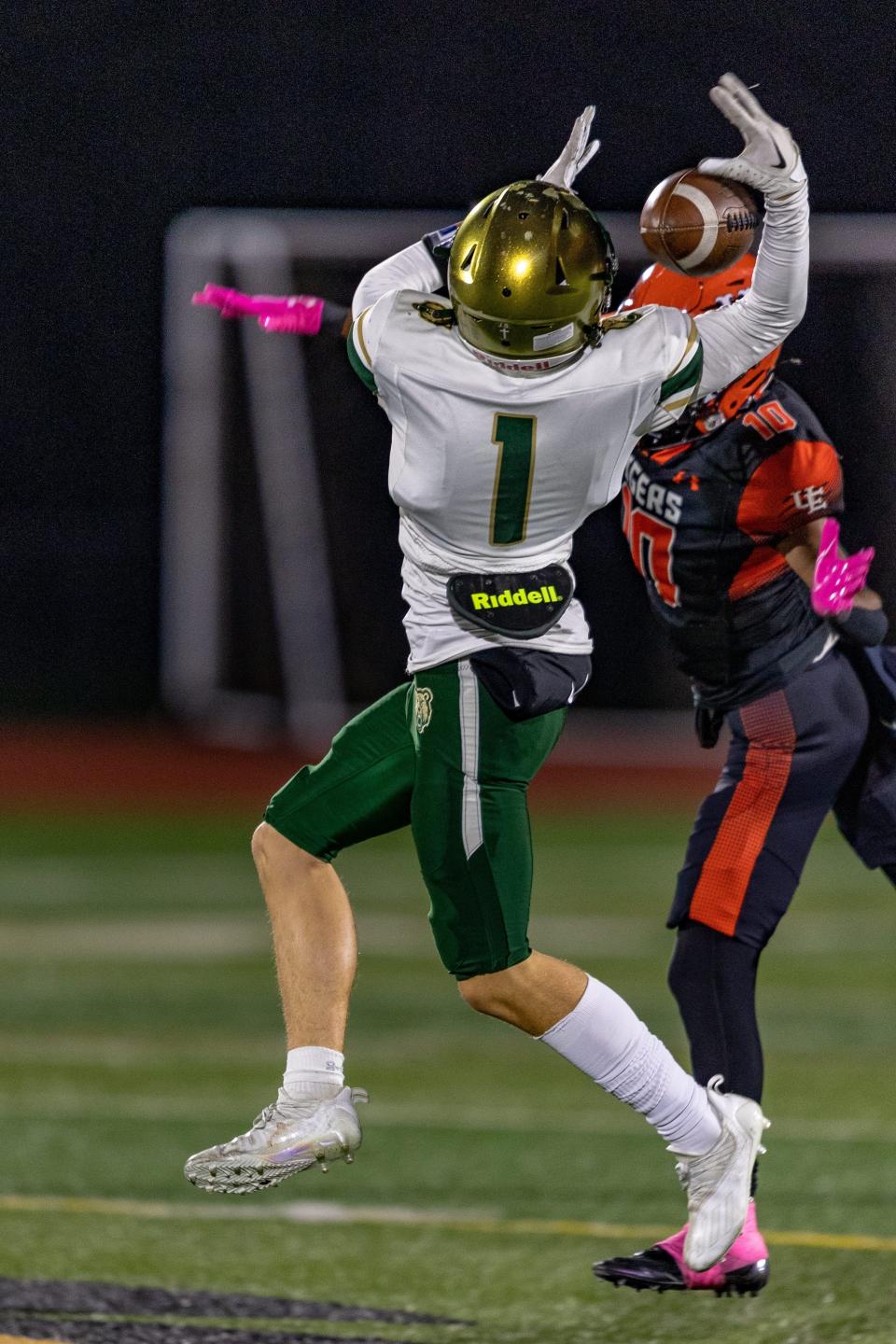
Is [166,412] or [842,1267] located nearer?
[842,1267]

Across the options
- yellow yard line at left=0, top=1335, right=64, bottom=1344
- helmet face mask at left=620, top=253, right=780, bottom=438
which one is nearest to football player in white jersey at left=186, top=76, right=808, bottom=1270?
helmet face mask at left=620, top=253, right=780, bottom=438

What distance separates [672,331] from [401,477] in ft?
1.60

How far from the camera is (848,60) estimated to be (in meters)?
11.6

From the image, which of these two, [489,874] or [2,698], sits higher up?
[489,874]

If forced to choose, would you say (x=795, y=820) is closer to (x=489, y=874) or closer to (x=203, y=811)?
(x=489, y=874)

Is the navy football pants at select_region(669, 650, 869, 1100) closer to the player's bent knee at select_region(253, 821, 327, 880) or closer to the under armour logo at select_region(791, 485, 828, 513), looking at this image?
the under armour logo at select_region(791, 485, 828, 513)

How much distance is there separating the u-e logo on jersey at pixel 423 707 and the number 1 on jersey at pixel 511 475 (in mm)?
273

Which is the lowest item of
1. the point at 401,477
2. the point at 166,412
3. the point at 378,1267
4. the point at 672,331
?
the point at 166,412

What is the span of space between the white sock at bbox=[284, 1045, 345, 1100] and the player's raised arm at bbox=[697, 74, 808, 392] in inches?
49.9

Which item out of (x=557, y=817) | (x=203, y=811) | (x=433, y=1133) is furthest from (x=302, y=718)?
(x=433, y=1133)

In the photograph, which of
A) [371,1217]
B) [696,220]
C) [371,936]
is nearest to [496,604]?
[696,220]

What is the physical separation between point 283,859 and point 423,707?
0.37 metres

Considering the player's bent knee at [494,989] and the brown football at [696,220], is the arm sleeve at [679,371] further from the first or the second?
the player's bent knee at [494,989]

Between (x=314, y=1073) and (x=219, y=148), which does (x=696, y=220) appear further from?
(x=219, y=148)
